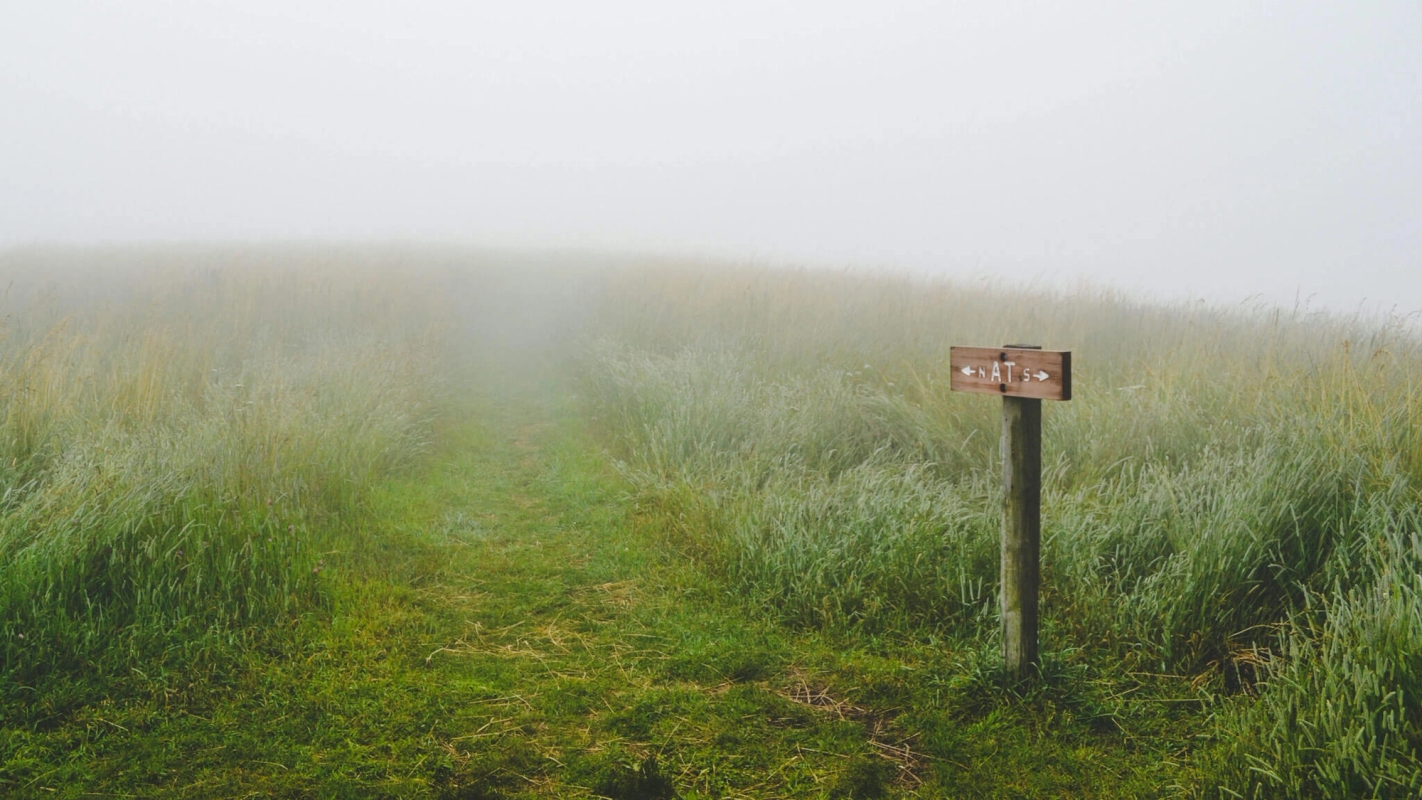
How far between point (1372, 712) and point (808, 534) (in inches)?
93.2

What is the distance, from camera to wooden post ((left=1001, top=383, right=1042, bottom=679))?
314 cm

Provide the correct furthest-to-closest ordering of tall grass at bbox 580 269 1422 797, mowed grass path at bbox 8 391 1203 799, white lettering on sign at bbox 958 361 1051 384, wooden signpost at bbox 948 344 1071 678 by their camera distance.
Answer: wooden signpost at bbox 948 344 1071 678 < white lettering on sign at bbox 958 361 1051 384 < mowed grass path at bbox 8 391 1203 799 < tall grass at bbox 580 269 1422 797

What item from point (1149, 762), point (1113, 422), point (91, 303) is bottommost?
point (1149, 762)

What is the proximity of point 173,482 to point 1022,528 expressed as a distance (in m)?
4.08

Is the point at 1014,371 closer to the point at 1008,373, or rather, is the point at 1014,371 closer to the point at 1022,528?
the point at 1008,373

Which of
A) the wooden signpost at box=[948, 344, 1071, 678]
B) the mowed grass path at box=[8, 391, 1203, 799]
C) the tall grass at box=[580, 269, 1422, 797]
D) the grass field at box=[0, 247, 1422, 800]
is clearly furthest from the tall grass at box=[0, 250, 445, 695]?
the wooden signpost at box=[948, 344, 1071, 678]

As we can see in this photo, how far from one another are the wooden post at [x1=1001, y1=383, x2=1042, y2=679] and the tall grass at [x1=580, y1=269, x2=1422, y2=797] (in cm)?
47

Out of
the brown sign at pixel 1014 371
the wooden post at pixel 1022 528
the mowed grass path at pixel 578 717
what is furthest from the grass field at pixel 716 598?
the brown sign at pixel 1014 371

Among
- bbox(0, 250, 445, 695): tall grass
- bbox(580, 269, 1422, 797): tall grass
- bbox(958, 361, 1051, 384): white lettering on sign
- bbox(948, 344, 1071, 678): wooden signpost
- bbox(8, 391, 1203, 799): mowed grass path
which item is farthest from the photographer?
bbox(0, 250, 445, 695): tall grass

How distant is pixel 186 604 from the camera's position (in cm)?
364

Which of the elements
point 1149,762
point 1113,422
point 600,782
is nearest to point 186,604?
point 600,782

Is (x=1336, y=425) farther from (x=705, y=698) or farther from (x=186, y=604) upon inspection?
(x=186, y=604)

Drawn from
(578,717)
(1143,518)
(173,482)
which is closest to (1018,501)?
(1143,518)

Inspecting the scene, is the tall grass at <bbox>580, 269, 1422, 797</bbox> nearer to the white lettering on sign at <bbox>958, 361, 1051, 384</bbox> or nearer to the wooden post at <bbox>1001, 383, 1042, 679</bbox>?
the wooden post at <bbox>1001, 383, 1042, 679</bbox>
